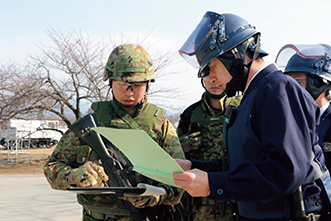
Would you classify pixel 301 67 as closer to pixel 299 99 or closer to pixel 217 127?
pixel 217 127

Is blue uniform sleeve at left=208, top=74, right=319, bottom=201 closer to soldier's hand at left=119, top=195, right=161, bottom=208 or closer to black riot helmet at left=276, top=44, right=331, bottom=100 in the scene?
soldier's hand at left=119, top=195, right=161, bottom=208

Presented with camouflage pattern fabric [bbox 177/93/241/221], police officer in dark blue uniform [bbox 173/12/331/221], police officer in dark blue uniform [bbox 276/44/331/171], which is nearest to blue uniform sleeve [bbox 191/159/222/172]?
police officer in dark blue uniform [bbox 173/12/331/221]

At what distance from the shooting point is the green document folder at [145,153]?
5.49 feet

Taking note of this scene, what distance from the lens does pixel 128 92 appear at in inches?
123

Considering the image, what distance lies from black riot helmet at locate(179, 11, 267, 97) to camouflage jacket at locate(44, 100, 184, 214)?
107 centimetres

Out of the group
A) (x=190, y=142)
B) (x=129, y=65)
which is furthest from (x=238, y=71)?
(x=190, y=142)

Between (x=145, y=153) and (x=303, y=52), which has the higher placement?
(x=303, y=52)

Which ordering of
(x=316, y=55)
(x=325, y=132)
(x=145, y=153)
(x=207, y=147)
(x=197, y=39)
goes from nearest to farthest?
(x=145, y=153)
(x=197, y=39)
(x=325, y=132)
(x=316, y=55)
(x=207, y=147)

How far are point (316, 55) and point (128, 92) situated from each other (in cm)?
165

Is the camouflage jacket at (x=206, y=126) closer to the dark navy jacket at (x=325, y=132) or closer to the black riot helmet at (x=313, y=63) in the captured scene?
the black riot helmet at (x=313, y=63)

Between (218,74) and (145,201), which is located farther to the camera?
(145,201)

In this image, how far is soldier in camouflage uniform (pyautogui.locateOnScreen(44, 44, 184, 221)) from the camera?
2820 millimetres

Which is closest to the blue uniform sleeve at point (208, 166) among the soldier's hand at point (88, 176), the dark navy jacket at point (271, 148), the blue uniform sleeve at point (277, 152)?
the dark navy jacket at point (271, 148)

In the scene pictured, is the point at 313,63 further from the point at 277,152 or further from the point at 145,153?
the point at 145,153
